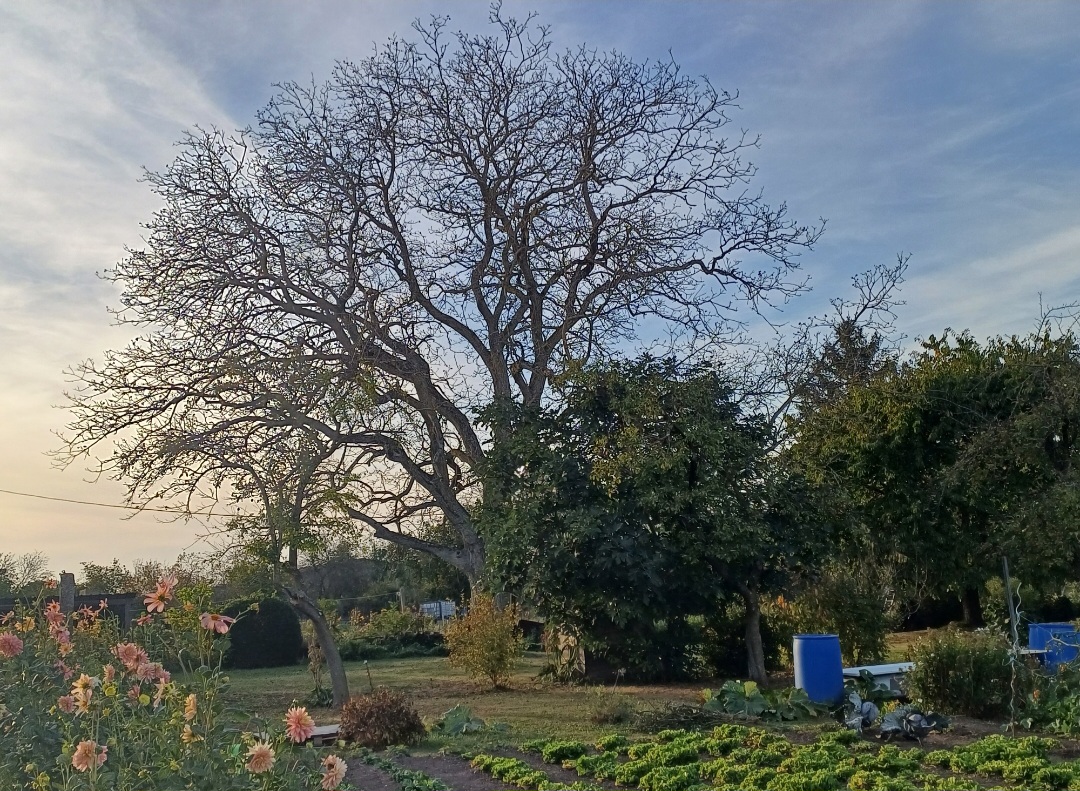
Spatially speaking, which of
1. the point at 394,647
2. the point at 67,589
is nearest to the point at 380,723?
the point at 67,589

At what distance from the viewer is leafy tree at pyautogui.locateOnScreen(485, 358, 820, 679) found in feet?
41.8

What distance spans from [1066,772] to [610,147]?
1286 centimetres

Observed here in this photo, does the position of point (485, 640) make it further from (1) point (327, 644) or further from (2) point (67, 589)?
(2) point (67, 589)

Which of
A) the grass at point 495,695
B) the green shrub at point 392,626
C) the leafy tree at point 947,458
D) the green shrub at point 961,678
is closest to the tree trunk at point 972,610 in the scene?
the grass at point 495,695

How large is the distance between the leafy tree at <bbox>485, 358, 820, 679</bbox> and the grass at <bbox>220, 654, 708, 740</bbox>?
3.80ft

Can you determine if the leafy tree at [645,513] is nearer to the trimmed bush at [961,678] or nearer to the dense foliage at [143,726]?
the trimmed bush at [961,678]

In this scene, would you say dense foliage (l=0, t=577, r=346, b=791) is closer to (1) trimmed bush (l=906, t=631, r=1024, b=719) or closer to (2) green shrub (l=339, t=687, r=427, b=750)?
(2) green shrub (l=339, t=687, r=427, b=750)

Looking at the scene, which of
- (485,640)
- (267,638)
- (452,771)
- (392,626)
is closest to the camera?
(452,771)

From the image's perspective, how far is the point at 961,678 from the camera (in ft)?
30.6

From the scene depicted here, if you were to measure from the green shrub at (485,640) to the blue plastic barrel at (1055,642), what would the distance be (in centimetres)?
710

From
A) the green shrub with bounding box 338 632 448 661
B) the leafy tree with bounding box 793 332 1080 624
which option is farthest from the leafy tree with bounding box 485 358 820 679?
the green shrub with bounding box 338 632 448 661

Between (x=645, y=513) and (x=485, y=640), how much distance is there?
126 inches

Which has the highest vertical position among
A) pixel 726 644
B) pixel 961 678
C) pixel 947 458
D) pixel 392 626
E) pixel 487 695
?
pixel 947 458

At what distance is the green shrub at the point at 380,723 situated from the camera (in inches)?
353
